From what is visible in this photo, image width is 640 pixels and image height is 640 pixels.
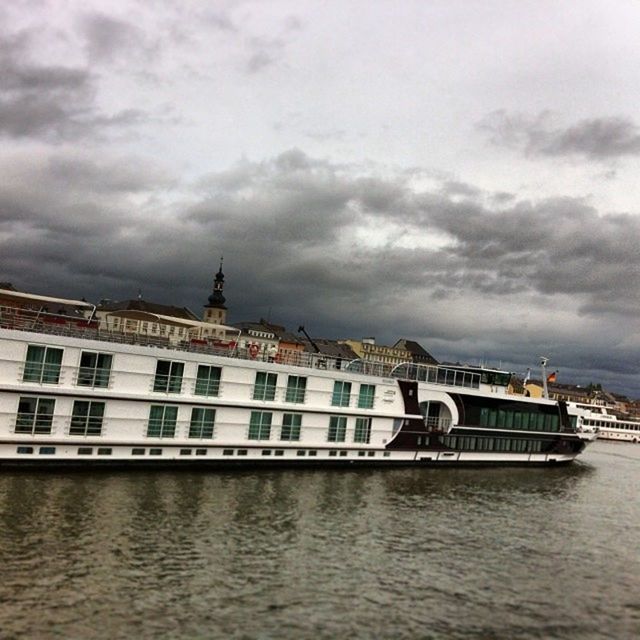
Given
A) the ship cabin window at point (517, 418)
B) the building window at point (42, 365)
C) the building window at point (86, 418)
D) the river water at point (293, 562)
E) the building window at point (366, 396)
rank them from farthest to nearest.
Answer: the ship cabin window at point (517, 418)
the building window at point (366, 396)
the building window at point (86, 418)
the building window at point (42, 365)
the river water at point (293, 562)

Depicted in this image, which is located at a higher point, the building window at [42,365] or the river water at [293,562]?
the building window at [42,365]

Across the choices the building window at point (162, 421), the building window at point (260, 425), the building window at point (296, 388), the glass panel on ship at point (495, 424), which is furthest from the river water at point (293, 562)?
the glass panel on ship at point (495, 424)

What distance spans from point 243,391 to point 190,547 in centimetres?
1481

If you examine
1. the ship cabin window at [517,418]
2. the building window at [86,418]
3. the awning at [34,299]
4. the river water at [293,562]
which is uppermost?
the awning at [34,299]

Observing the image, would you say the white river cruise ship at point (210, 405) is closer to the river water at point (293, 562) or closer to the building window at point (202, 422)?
the building window at point (202, 422)

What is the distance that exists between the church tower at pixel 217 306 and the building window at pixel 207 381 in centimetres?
13407

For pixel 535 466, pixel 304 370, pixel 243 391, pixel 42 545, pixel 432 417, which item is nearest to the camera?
pixel 42 545

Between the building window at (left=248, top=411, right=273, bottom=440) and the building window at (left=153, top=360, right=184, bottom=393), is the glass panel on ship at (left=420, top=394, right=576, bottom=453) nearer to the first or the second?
the building window at (left=248, top=411, right=273, bottom=440)

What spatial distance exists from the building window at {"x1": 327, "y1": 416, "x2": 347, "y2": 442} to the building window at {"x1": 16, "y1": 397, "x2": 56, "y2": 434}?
16106 mm

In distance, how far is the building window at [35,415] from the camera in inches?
1080

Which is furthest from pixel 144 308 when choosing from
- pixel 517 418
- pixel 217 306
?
pixel 517 418

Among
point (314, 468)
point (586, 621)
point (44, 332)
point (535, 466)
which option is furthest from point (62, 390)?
point (535, 466)

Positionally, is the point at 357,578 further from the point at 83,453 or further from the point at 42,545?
the point at 83,453

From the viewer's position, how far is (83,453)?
94.5 ft
